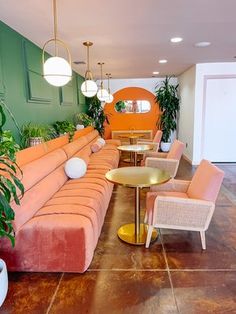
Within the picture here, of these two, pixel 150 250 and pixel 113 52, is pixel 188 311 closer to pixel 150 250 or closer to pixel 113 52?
pixel 150 250

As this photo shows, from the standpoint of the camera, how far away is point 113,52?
446 cm

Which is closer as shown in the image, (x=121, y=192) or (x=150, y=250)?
(x=150, y=250)

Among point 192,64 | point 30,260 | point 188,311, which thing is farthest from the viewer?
point 192,64

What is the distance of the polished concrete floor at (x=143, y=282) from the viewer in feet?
5.86

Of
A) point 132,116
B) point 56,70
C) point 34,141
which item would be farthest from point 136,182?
point 132,116

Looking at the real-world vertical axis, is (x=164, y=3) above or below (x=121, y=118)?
above

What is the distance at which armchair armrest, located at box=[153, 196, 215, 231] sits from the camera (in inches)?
92.0

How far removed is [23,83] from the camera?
3.44m

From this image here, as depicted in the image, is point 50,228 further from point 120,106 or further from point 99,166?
point 120,106

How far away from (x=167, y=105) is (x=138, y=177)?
576 centimetres

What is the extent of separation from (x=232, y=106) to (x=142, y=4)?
4.37 m

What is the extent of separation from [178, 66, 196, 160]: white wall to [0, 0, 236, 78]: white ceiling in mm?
1655

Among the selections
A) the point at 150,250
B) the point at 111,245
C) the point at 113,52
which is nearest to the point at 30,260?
the point at 111,245

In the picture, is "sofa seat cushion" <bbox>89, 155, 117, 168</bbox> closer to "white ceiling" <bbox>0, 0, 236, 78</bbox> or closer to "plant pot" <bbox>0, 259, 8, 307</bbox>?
"white ceiling" <bbox>0, 0, 236, 78</bbox>
